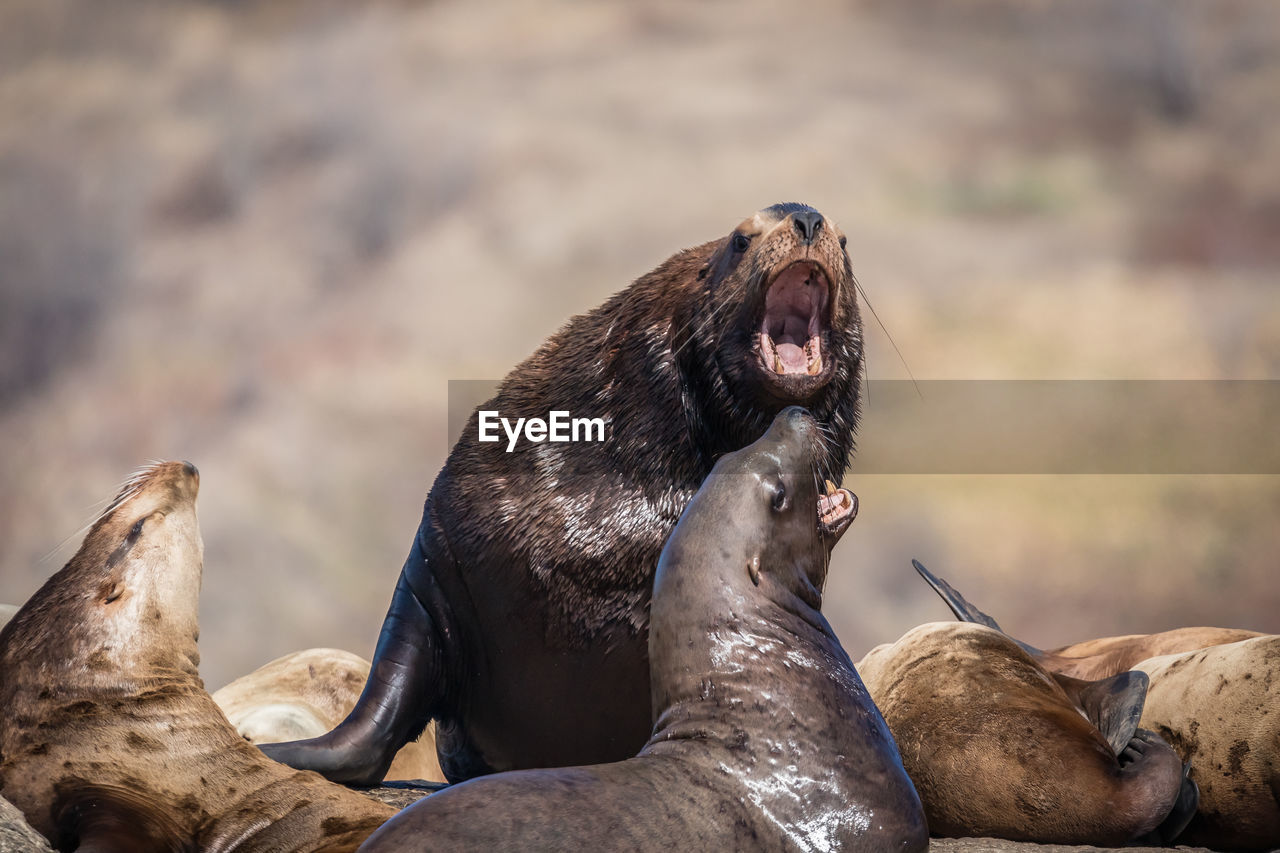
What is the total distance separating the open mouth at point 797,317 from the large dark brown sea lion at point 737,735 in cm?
72

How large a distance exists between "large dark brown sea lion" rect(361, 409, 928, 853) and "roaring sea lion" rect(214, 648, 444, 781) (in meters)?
2.94

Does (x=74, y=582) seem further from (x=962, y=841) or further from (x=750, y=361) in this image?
(x=962, y=841)

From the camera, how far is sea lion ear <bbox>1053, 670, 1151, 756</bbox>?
4.32 meters

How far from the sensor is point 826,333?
433 centimetres

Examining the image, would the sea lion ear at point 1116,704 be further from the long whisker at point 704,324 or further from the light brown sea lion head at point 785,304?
the long whisker at point 704,324

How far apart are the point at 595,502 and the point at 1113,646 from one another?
3.42 meters

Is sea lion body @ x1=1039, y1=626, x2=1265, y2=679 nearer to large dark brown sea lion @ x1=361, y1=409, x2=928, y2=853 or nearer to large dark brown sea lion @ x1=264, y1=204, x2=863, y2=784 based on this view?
large dark brown sea lion @ x1=264, y1=204, x2=863, y2=784

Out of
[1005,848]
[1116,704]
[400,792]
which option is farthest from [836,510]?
[400,792]

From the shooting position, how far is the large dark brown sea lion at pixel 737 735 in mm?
2584

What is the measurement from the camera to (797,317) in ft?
14.5

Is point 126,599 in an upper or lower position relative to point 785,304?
lower

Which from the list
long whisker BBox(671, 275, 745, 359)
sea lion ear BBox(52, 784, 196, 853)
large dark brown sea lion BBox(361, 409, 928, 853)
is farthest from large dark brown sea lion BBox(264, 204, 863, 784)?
sea lion ear BBox(52, 784, 196, 853)

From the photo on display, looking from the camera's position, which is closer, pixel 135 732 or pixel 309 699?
pixel 135 732

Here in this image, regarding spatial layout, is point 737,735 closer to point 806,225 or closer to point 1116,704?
point 806,225
